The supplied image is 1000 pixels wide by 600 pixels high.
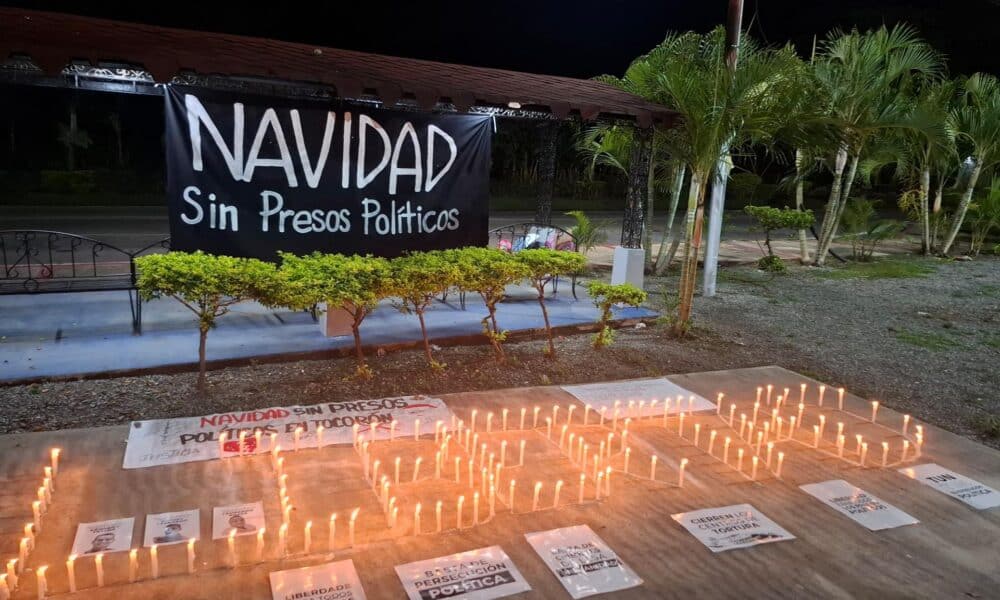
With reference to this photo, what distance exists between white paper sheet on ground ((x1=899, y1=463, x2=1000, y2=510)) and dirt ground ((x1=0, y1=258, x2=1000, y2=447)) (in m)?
1.16

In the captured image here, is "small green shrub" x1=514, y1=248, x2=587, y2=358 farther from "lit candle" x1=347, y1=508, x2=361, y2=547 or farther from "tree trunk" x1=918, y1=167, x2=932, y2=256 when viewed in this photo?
"tree trunk" x1=918, y1=167, x2=932, y2=256

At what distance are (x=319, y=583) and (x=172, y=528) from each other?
93cm

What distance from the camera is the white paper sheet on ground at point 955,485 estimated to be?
4.12m

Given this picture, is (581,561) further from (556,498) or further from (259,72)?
(259,72)

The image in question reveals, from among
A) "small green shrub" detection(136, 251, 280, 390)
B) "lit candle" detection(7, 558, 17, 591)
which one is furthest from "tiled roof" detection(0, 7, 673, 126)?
"lit candle" detection(7, 558, 17, 591)

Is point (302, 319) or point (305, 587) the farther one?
point (302, 319)

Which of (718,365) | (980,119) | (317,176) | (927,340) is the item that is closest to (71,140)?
(317,176)

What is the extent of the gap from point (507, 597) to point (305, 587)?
889mm

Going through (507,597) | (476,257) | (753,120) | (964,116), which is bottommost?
(507,597)

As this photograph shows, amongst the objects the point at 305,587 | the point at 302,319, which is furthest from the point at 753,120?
the point at 305,587

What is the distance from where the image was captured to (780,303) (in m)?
10.1

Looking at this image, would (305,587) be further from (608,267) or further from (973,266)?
(973,266)

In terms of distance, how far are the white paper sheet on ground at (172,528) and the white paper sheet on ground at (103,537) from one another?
0.09 metres

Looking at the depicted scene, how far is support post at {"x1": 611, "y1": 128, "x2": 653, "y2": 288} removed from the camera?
328 inches
